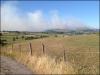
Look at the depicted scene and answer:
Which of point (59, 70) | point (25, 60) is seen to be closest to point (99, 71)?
point (59, 70)

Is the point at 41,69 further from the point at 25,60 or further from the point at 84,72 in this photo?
the point at 25,60

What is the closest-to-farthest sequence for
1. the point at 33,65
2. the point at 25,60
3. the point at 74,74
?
1. the point at 74,74
2. the point at 33,65
3. the point at 25,60

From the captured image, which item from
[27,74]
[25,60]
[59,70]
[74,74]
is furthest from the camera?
[25,60]

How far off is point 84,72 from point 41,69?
9.97ft

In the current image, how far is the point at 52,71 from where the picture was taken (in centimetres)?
1294

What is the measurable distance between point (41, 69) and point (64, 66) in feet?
6.10

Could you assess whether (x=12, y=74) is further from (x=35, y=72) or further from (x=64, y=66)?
(x=64, y=66)

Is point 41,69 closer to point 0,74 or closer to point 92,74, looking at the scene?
point 0,74

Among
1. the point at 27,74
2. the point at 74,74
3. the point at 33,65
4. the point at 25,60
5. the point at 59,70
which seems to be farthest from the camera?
the point at 25,60

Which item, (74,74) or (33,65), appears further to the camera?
(33,65)

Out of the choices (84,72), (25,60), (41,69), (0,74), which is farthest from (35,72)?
(25,60)

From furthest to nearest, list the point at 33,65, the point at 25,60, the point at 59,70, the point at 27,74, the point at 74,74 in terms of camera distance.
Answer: the point at 25,60, the point at 33,65, the point at 27,74, the point at 59,70, the point at 74,74

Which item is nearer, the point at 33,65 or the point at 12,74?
the point at 12,74

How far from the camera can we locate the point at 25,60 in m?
19.4
